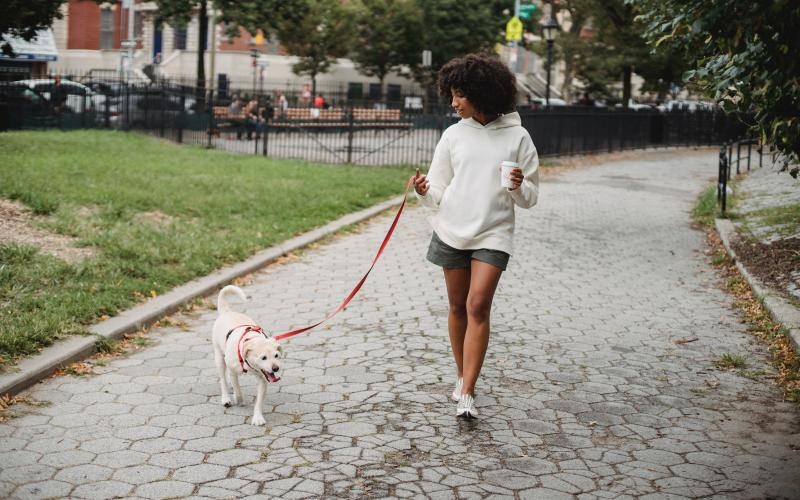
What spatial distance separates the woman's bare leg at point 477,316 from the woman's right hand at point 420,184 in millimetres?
475

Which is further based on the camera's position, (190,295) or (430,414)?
(190,295)

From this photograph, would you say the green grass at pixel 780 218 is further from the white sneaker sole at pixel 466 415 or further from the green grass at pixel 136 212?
the white sneaker sole at pixel 466 415

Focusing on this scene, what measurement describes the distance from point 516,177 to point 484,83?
1.87ft

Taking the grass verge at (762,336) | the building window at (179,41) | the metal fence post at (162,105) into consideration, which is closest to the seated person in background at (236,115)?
the metal fence post at (162,105)

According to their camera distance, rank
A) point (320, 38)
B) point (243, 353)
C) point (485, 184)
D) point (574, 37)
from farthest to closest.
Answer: point (320, 38)
point (574, 37)
point (485, 184)
point (243, 353)

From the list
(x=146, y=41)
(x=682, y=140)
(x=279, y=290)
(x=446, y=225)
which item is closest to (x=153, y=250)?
(x=279, y=290)

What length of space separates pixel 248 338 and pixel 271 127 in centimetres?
1975

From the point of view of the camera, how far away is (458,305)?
19.2 ft

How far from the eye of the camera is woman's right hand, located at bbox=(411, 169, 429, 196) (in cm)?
550

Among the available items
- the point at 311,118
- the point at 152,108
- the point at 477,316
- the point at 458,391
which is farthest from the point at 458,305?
the point at 152,108

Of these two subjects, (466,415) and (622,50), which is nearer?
(466,415)

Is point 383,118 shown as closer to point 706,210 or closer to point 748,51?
point 706,210

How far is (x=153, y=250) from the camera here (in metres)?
9.94

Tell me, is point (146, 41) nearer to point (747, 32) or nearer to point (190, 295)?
point (190, 295)
